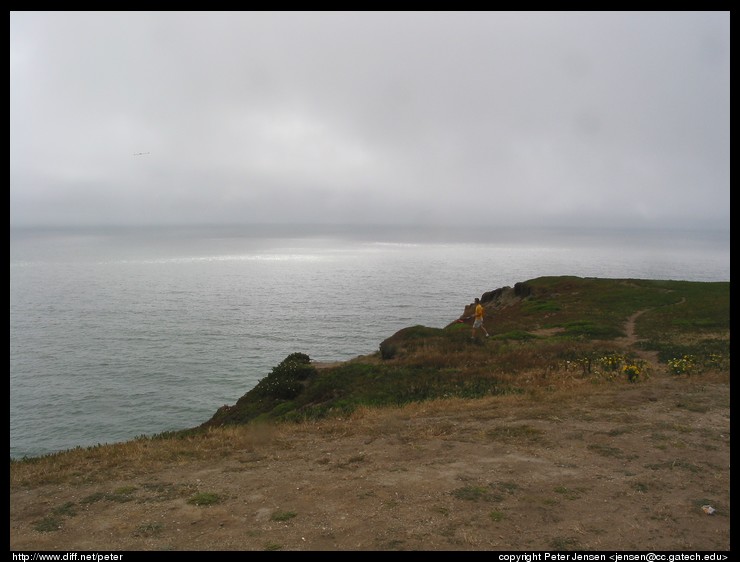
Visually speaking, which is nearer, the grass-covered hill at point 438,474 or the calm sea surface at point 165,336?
the grass-covered hill at point 438,474

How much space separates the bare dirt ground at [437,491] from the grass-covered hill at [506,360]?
17.3 ft

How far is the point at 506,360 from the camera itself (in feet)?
87.1

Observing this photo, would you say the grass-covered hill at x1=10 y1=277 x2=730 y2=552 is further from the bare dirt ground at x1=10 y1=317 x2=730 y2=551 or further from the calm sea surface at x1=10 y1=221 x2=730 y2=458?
the calm sea surface at x1=10 y1=221 x2=730 y2=458

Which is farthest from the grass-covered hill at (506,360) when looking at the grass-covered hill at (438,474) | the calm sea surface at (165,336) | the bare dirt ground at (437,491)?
the calm sea surface at (165,336)

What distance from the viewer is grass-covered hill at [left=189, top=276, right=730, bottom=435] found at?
70.5ft

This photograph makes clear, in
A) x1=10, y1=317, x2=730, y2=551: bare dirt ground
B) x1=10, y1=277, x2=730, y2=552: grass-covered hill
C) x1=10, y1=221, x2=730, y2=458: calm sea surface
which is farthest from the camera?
x1=10, y1=221, x2=730, y2=458: calm sea surface

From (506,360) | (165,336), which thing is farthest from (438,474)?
(165,336)

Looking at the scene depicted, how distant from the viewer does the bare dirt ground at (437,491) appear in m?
8.38

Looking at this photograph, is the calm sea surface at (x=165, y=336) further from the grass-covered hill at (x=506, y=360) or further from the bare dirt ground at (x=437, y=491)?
the bare dirt ground at (x=437, y=491)

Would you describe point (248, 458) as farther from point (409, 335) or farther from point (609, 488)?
point (409, 335)

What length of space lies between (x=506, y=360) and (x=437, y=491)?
57.5ft

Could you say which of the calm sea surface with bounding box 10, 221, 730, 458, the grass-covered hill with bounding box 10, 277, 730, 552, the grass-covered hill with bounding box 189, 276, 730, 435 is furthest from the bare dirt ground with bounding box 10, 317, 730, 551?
the calm sea surface with bounding box 10, 221, 730, 458

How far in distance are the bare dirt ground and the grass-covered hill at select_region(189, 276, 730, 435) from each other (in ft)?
17.3

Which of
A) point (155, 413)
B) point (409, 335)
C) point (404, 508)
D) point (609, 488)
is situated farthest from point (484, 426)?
point (155, 413)
